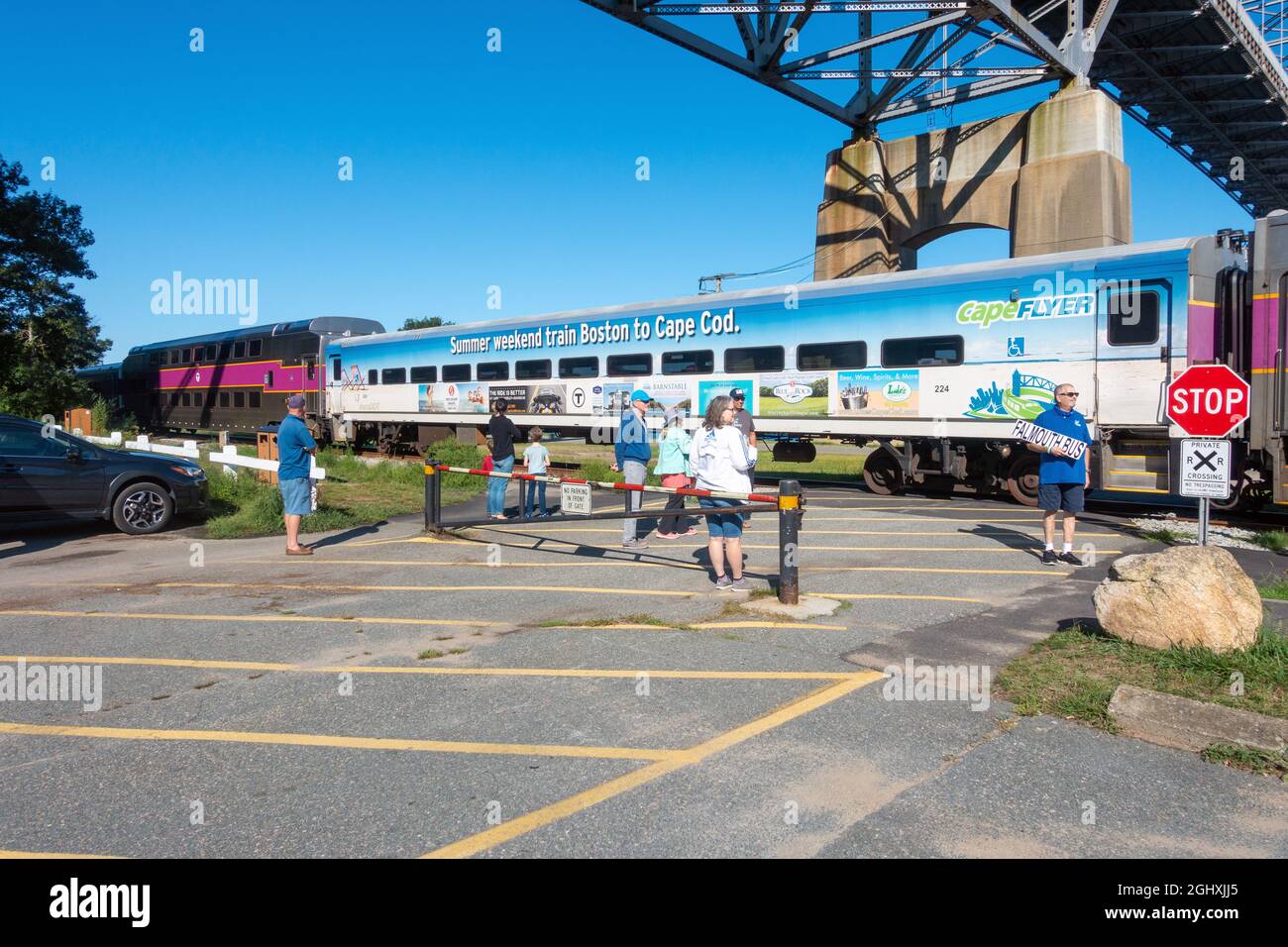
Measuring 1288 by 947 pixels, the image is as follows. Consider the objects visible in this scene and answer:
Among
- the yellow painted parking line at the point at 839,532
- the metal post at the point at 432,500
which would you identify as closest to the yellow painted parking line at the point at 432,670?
the yellow painted parking line at the point at 839,532

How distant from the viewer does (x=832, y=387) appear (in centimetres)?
1620

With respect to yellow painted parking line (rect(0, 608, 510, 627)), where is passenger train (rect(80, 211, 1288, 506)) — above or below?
above

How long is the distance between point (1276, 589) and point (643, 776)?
6.39 m

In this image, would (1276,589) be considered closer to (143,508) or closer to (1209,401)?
(1209,401)

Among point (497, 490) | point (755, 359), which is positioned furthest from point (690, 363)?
point (497, 490)

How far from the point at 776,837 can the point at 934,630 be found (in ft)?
11.7

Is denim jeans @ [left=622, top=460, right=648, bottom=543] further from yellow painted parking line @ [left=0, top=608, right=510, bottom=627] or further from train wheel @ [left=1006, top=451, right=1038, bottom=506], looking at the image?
train wheel @ [left=1006, top=451, right=1038, bottom=506]

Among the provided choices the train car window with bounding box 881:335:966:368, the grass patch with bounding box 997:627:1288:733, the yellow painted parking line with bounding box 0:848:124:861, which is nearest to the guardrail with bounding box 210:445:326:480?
the train car window with bounding box 881:335:966:368

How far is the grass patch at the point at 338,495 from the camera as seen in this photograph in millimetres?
12562

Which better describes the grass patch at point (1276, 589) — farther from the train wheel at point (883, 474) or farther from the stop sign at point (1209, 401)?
the train wheel at point (883, 474)

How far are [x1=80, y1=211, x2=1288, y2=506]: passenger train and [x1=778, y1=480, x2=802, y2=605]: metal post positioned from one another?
23.3 ft

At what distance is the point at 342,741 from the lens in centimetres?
465

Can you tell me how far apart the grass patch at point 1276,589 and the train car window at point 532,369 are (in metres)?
16.3

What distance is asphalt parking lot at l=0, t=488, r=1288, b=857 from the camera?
363cm
